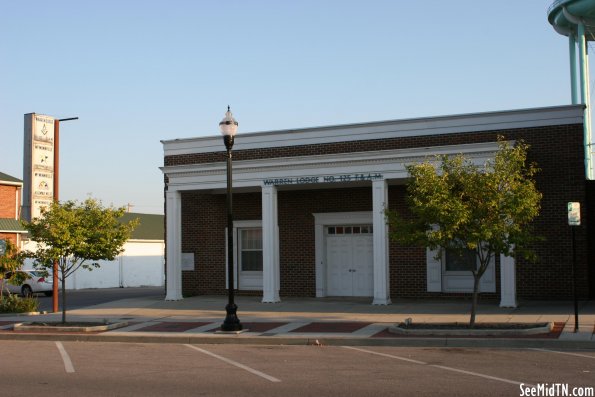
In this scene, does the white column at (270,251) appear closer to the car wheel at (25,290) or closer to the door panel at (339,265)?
the door panel at (339,265)

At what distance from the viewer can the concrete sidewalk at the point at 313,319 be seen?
47.9 feet

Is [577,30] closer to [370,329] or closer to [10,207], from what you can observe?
[370,329]

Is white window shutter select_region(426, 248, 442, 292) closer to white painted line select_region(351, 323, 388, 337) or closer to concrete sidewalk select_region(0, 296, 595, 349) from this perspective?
concrete sidewalk select_region(0, 296, 595, 349)

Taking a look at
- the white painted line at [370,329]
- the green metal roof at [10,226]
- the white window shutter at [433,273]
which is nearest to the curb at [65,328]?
the white painted line at [370,329]

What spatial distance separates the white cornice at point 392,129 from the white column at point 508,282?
418 cm

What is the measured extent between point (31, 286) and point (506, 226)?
2560 cm

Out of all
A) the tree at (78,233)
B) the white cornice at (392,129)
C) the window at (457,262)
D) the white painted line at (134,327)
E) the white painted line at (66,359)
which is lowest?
the white painted line at (66,359)

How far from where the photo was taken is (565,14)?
30547 mm

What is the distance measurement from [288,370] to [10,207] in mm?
A: 33849

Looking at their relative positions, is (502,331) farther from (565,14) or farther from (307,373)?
(565,14)

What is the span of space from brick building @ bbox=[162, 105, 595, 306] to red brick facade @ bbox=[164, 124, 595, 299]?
0.03m

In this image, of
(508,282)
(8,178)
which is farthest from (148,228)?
(508,282)

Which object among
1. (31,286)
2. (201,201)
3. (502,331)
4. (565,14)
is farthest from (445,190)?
(31,286)

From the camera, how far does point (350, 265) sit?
2436cm
